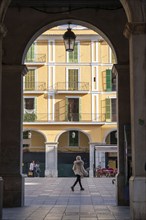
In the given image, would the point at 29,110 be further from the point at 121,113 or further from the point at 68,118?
the point at 121,113

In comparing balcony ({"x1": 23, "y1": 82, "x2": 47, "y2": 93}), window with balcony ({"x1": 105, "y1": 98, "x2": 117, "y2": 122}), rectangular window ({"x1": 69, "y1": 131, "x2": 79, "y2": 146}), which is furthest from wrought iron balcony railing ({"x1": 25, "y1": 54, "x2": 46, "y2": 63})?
rectangular window ({"x1": 69, "y1": 131, "x2": 79, "y2": 146})

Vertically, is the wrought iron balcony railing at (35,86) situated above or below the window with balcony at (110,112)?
above

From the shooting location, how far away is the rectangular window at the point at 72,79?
155 ft

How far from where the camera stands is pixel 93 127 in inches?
1832

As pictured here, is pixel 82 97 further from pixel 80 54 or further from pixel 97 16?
pixel 97 16

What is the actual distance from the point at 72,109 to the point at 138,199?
3707 centimetres

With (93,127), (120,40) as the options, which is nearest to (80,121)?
(93,127)

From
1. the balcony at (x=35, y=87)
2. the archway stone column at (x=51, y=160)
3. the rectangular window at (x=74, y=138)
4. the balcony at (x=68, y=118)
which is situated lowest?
the archway stone column at (x=51, y=160)

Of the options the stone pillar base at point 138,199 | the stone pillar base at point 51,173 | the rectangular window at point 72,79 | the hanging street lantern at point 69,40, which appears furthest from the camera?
the rectangular window at point 72,79

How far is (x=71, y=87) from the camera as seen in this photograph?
155 feet

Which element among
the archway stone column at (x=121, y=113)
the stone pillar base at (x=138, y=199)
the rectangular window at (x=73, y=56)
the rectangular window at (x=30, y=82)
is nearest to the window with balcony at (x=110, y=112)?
the rectangular window at (x=73, y=56)

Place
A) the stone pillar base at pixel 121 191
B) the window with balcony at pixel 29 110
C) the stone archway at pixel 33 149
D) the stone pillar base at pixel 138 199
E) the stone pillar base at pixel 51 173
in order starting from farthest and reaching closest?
the window with balcony at pixel 29 110, the stone archway at pixel 33 149, the stone pillar base at pixel 51 173, the stone pillar base at pixel 121 191, the stone pillar base at pixel 138 199

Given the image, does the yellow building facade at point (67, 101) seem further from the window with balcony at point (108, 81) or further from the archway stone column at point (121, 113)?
the archway stone column at point (121, 113)

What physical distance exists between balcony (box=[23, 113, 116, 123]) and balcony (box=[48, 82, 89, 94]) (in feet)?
7.91
